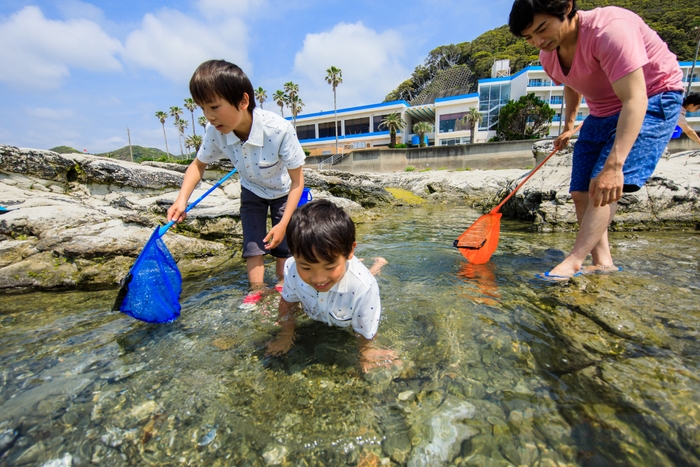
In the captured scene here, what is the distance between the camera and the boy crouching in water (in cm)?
151

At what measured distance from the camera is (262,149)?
2.47 meters

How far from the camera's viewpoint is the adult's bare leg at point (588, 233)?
2.29m

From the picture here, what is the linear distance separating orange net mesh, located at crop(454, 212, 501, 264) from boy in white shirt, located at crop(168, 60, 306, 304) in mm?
1780

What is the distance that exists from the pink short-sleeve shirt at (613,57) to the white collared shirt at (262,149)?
202 centimetres

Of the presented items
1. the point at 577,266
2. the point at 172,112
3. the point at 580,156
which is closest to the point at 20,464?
the point at 577,266

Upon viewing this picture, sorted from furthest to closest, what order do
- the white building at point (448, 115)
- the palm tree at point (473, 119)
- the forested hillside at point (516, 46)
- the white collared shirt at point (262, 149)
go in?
the forested hillside at point (516, 46) < the white building at point (448, 115) < the palm tree at point (473, 119) < the white collared shirt at point (262, 149)

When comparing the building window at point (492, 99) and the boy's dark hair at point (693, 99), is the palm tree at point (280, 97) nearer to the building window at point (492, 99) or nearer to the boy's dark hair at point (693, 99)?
the building window at point (492, 99)

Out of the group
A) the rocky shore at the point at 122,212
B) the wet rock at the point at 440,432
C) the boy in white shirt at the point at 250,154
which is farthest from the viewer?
the rocky shore at the point at 122,212

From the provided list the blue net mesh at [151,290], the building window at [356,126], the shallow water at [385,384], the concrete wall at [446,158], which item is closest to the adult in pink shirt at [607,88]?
the shallow water at [385,384]

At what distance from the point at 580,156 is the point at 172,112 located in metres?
63.6

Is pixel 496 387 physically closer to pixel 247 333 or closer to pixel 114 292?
pixel 247 333

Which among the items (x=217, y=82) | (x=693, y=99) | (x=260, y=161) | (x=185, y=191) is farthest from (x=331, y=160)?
(x=217, y=82)

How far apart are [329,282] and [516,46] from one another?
2753 inches

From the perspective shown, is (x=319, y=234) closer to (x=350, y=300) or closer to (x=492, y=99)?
(x=350, y=300)
